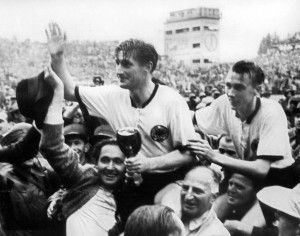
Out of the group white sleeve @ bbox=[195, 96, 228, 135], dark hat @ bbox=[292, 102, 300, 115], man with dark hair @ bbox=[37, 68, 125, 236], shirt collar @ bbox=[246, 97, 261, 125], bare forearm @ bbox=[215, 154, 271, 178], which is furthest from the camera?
dark hat @ bbox=[292, 102, 300, 115]

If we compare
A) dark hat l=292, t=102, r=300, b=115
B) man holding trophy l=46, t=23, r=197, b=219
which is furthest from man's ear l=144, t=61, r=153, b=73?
dark hat l=292, t=102, r=300, b=115

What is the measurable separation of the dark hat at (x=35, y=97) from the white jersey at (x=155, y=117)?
0.18 metres

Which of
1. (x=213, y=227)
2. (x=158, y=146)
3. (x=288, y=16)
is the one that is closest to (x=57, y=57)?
(x=158, y=146)

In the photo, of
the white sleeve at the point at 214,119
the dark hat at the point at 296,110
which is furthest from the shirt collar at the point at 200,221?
the dark hat at the point at 296,110

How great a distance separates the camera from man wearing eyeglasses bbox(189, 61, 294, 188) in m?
2.05

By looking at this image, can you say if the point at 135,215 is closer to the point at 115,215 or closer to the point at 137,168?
the point at 137,168

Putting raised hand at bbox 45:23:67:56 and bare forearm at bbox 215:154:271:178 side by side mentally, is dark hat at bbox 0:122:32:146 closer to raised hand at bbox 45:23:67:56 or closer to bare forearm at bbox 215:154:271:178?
raised hand at bbox 45:23:67:56

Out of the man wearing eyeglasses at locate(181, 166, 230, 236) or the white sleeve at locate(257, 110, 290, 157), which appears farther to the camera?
the white sleeve at locate(257, 110, 290, 157)

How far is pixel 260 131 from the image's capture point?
6.93 ft

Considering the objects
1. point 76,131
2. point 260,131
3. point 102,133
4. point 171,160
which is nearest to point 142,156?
point 171,160

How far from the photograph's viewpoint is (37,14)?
2.60 m

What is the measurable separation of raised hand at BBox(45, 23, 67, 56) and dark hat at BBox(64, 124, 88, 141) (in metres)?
0.41

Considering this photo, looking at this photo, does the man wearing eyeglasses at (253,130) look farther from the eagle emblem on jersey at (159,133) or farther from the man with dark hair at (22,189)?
the man with dark hair at (22,189)

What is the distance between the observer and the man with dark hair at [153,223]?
4.99ft
